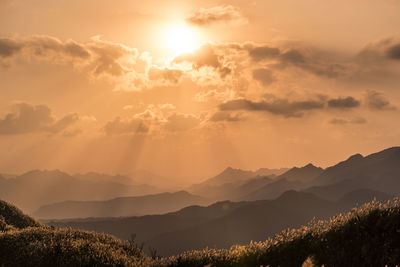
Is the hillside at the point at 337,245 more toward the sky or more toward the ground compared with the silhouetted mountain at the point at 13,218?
more toward the ground

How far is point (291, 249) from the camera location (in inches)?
575

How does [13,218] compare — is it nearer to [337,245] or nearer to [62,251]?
[62,251]

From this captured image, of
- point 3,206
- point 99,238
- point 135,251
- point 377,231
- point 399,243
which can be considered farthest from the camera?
point 3,206

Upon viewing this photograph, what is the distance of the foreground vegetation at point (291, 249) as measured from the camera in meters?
12.7

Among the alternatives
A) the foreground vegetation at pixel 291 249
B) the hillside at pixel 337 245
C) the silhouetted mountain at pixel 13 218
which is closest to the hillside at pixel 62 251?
the foreground vegetation at pixel 291 249

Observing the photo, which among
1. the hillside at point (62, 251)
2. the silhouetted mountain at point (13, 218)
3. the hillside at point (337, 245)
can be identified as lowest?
the hillside at point (337, 245)

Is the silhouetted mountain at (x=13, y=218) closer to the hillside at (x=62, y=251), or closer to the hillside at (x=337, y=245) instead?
the hillside at (x=62, y=251)

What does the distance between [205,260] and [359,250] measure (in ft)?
23.0

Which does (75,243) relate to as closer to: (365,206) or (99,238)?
(99,238)

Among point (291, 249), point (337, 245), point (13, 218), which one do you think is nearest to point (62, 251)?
point (291, 249)

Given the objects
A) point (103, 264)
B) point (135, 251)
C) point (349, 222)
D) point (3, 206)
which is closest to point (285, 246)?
point (349, 222)

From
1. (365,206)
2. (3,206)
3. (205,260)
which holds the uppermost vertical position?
(3,206)

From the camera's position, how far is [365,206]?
15172 mm

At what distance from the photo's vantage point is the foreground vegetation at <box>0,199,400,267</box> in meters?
12.7
